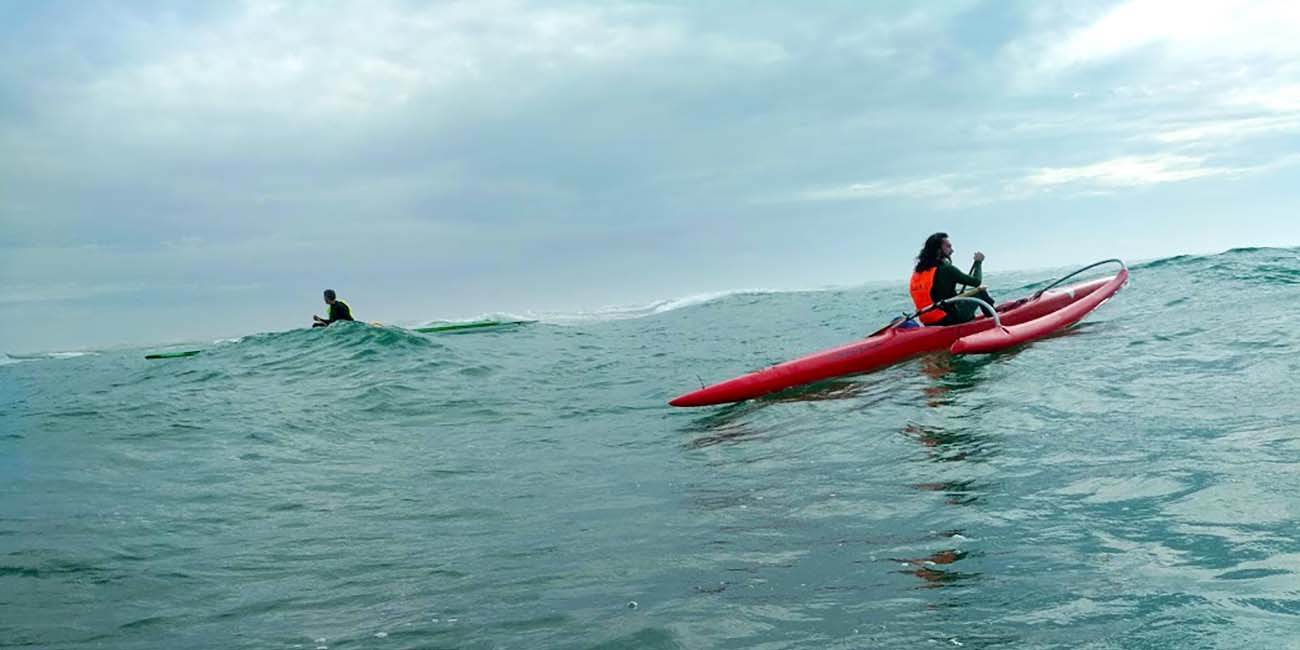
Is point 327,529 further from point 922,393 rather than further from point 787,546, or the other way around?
point 922,393

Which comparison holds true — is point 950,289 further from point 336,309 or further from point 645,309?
point 645,309

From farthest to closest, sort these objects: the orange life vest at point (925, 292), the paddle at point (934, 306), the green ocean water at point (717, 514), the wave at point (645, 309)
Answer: the wave at point (645, 309) < the orange life vest at point (925, 292) < the paddle at point (934, 306) < the green ocean water at point (717, 514)

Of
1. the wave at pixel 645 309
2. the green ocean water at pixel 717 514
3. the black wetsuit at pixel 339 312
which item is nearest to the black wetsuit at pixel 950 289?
the green ocean water at pixel 717 514

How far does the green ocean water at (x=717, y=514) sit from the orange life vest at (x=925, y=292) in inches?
25.3

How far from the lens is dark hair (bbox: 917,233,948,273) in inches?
423

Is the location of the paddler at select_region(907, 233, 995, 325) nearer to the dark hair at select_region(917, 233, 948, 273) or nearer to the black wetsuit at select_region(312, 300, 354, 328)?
the dark hair at select_region(917, 233, 948, 273)

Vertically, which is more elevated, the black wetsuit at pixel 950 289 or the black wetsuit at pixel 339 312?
the black wetsuit at pixel 339 312

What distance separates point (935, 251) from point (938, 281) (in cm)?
40

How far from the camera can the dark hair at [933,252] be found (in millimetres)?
10750

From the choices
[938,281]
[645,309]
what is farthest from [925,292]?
[645,309]

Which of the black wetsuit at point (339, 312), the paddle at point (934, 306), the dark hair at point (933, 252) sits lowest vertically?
the paddle at point (934, 306)

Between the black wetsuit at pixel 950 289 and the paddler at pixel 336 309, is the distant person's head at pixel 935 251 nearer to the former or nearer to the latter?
the black wetsuit at pixel 950 289

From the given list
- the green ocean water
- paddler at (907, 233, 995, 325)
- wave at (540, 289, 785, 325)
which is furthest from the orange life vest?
wave at (540, 289, 785, 325)

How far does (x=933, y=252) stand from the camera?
1080 centimetres
